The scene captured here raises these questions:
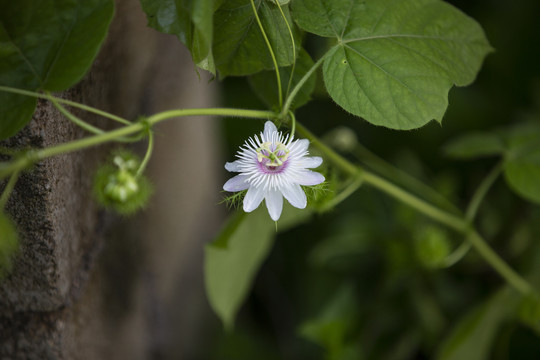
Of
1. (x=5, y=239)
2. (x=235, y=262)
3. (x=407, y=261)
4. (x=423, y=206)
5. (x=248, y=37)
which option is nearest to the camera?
(x=5, y=239)

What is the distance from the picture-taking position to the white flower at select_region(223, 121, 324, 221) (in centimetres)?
50

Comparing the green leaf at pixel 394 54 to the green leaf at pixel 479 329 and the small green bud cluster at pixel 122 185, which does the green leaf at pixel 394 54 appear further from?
the green leaf at pixel 479 329

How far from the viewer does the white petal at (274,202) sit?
501 mm


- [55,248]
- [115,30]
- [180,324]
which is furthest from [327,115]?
[55,248]

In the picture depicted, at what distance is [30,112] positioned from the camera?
1.69ft

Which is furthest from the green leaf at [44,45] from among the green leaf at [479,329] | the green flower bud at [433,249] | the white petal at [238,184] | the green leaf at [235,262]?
the green leaf at [479,329]

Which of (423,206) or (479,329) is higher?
(423,206)

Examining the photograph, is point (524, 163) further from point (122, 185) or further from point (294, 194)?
point (122, 185)

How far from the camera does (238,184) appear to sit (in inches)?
20.3

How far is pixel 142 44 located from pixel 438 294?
825 millimetres

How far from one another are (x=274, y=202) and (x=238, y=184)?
0.04 meters

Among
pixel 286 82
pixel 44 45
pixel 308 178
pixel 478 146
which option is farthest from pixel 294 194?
pixel 478 146

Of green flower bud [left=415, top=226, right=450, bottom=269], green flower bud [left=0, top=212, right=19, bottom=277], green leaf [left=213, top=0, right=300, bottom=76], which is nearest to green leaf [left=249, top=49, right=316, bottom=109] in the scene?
green leaf [left=213, top=0, right=300, bottom=76]

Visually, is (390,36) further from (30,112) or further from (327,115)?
(327,115)
